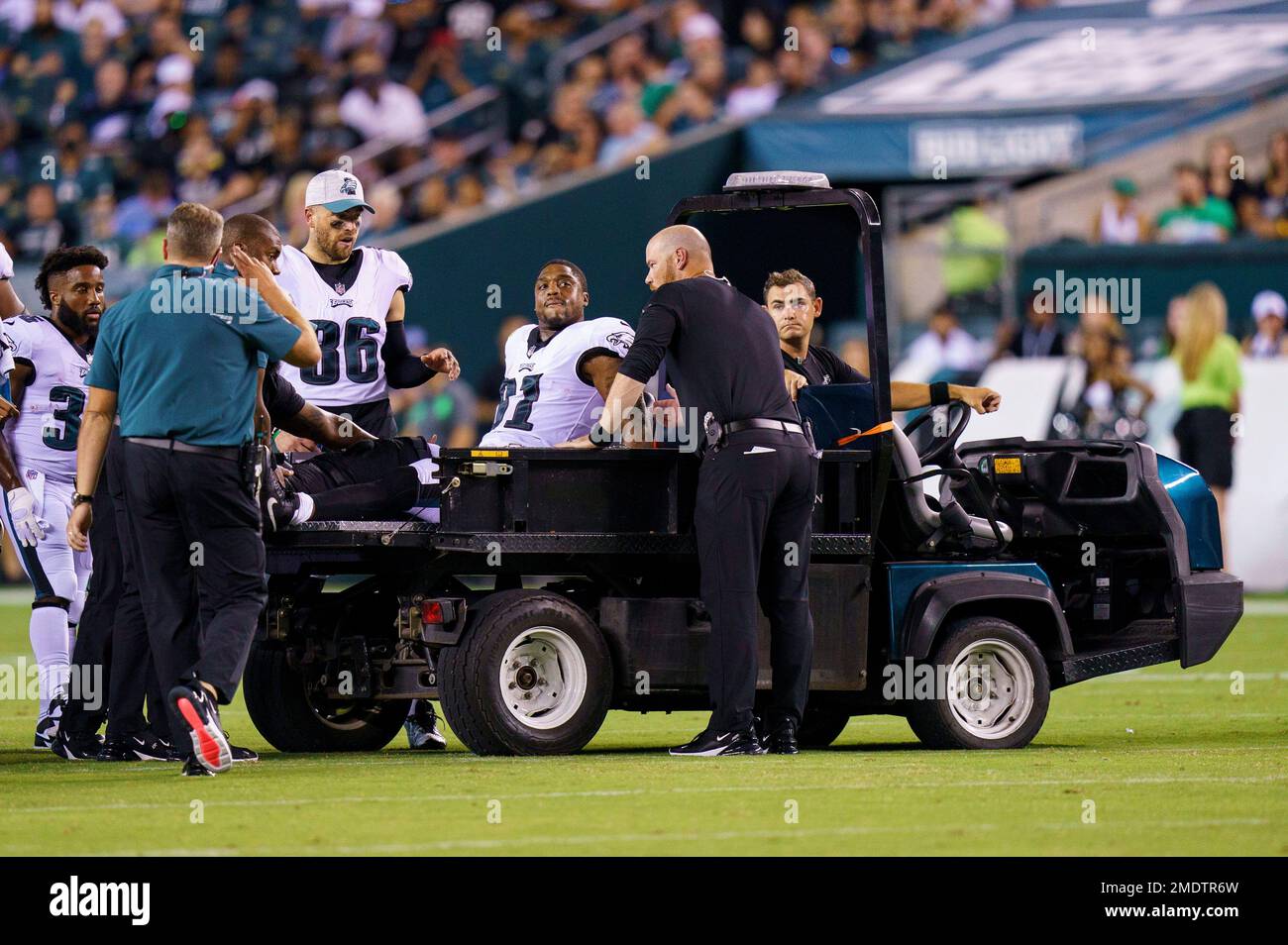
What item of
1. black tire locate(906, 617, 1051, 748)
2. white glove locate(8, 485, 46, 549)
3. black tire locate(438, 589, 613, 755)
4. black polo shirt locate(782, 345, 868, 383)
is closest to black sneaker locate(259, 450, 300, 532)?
black tire locate(438, 589, 613, 755)

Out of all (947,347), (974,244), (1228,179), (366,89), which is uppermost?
(366,89)

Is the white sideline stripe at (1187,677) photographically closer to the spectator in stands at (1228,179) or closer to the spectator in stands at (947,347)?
the spectator in stands at (947,347)

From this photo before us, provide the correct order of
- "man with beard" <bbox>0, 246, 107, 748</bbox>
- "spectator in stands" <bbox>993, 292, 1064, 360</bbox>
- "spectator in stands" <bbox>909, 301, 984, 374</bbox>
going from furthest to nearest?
"spectator in stands" <bbox>909, 301, 984, 374</bbox> < "spectator in stands" <bbox>993, 292, 1064, 360</bbox> < "man with beard" <bbox>0, 246, 107, 748</bbox>

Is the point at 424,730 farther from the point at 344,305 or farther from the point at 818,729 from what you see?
the point at 344,305

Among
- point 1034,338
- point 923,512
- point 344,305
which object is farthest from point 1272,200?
point 344,305

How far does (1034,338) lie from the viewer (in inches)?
760

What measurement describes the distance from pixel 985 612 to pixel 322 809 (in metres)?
3.33

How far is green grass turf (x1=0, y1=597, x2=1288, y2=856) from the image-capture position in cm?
653

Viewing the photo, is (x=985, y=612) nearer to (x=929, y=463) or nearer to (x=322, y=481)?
(x=929, y=463)

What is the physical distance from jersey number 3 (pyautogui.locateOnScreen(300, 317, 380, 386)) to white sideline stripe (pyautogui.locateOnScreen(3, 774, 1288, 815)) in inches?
105

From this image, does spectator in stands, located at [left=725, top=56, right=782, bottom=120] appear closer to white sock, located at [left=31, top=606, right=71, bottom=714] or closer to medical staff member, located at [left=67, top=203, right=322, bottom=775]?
white sock, located at [left=31, top=606, right=71, bottom=714]

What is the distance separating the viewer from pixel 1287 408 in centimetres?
1917

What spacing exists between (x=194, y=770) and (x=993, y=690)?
10.7 feet
